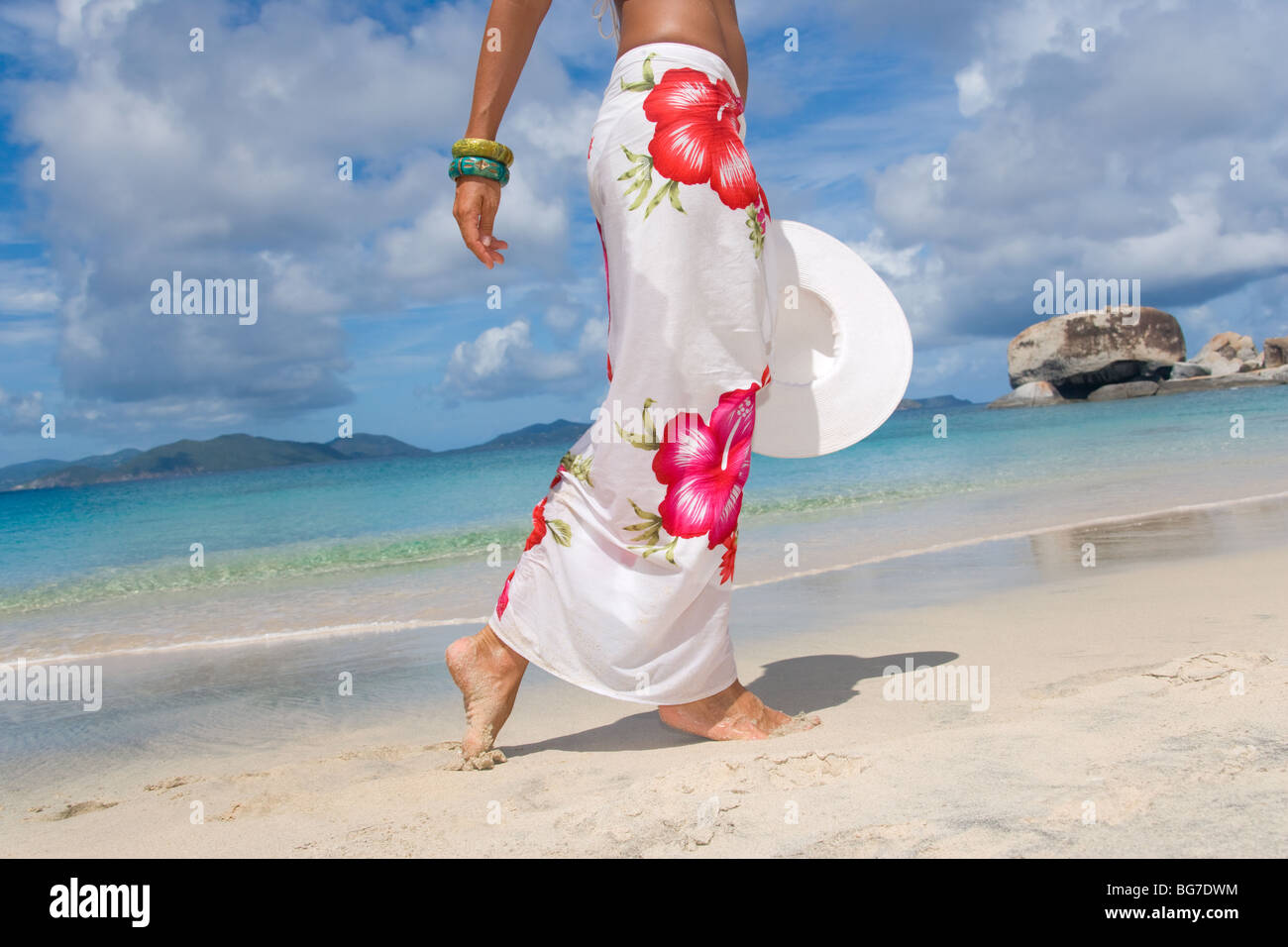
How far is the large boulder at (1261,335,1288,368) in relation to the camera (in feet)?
144

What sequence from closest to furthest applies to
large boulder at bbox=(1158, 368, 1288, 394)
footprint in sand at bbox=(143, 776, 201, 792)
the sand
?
the sand → footprint in sand at bbox=(143, 776, 201, 792) → large boulder at bbox=(1158, 368, 1288, 394)

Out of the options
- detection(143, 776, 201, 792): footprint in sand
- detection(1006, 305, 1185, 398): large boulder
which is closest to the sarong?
detection(143, 776, 201, 792): footprint in sand

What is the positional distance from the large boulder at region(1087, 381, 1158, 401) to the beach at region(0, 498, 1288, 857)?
43503 mm

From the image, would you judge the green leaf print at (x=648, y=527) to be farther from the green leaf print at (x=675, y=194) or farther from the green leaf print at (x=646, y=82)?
the green leaf print at (x=646, y=82)

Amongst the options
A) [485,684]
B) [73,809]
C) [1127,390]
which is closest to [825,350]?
[485,684]

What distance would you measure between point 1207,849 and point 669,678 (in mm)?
1159

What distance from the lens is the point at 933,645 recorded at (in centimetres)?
336

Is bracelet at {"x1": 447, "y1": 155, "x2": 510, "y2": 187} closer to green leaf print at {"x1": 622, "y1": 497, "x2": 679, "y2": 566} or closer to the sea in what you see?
green leaf print at {"x1": 622, "y1": 497, "x2": 679, "y2": 566}

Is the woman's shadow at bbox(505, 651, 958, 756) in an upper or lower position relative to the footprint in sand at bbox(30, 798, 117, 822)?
upper

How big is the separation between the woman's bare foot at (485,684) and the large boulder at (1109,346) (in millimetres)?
45688

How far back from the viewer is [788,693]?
291 centimetres

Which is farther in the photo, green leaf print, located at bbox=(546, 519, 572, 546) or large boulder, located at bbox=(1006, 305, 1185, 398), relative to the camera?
large boulder, located at bbox=(1006, 305, 1185, 398)

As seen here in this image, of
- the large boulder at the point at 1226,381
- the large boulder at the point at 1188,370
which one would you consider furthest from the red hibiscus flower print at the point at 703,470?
the large boulder at the point at 1188,370
